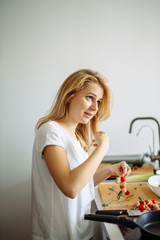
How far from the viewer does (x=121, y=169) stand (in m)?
1.11

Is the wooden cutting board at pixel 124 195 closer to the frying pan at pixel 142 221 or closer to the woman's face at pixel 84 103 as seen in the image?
the frying pan at pixel 142 221

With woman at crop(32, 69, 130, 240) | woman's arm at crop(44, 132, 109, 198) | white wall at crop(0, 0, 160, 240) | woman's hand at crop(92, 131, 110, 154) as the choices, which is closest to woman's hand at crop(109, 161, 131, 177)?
woman at crop(32, 69, 130, 240)

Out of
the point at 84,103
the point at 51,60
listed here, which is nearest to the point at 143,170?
the point at 84,103

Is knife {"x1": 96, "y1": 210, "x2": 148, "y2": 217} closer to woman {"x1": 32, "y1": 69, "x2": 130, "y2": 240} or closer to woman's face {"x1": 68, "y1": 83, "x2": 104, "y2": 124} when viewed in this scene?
woman {"x1": 32, "y1": 69, "x2": 130, "y2": 240}

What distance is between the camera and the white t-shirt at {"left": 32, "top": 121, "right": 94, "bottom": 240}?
2.86ft

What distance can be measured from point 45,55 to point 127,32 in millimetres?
743

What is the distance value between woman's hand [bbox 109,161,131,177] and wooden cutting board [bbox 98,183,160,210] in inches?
3.6

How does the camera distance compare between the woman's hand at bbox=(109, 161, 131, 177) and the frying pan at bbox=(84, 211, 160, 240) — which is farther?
the woman's hand at bbox=(109, 161, 131, 177)

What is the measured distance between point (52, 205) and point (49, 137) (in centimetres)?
30

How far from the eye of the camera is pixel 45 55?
5.65 feet

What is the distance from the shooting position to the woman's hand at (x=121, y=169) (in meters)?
1.08

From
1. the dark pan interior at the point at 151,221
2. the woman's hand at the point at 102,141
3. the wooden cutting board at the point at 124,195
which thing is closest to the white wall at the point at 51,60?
the wooden cutting board at the point at 124,195

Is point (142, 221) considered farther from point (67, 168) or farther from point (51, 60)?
point (51, 60)

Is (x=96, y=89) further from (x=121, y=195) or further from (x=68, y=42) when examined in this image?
(x=68, y=42)
